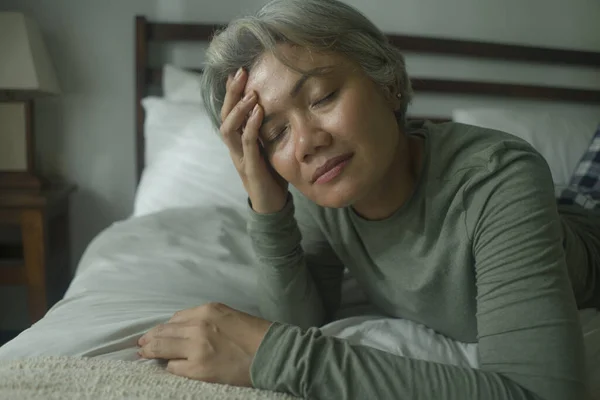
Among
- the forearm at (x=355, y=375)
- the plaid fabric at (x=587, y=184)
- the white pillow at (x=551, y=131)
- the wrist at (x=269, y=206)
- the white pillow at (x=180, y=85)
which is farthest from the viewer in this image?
the white pillow at (x=180, y=85)

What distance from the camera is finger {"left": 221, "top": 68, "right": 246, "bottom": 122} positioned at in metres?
0.75

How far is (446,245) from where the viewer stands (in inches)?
29.0

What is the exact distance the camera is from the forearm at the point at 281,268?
2.80 ft

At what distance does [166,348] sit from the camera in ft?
2.18

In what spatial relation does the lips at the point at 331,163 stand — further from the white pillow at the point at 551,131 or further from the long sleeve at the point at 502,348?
the white pillow at the point at 551,131

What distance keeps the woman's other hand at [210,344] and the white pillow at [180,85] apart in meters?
1.21

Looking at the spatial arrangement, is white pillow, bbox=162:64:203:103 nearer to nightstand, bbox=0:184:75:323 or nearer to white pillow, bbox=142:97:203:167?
white pillow, bbox=142:97:203:167

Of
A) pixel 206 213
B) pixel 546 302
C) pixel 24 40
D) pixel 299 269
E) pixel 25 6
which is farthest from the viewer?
pixel 25 6

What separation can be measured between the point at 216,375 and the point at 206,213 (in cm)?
74

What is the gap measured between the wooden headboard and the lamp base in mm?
349

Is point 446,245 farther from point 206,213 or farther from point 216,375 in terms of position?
point 206,213

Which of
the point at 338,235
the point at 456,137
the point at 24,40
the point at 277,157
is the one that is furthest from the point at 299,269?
the point at 24,40

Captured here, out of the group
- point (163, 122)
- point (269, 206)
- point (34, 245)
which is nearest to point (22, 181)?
point (34, 245)

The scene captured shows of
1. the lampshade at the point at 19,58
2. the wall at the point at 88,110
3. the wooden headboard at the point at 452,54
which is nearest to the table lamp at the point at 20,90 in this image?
the lampshade at the point at 19,58
